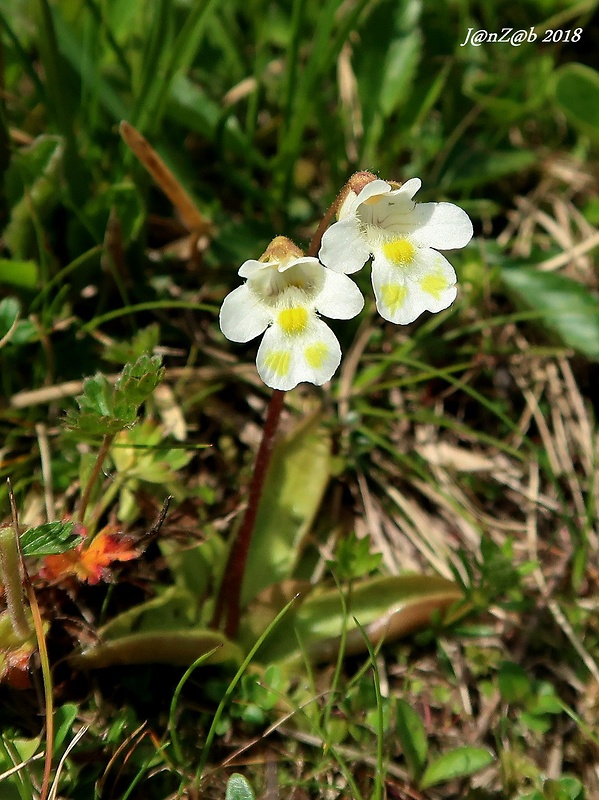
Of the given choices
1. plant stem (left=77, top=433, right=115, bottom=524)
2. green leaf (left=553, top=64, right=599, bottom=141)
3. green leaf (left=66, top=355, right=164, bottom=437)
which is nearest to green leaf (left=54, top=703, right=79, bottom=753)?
plant stem (left=77, top=433, right=115, bottom=524)

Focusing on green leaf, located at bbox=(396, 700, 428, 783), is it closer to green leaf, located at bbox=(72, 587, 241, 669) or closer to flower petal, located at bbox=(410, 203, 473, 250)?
green leaf, located at bbox=(72, 587, 241, 669)

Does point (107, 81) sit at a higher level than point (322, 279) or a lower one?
higher

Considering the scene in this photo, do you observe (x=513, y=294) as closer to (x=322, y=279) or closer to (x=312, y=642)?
(x=322, y=279)

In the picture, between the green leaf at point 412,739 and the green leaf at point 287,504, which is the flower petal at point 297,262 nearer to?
the green leaf at point 287,504

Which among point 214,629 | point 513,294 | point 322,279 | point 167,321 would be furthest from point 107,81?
point 214,629

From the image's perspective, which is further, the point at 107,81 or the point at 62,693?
the point at 107,81

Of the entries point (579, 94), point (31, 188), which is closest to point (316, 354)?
point (31, 188)

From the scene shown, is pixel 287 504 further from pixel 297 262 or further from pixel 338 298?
pixel 297 262

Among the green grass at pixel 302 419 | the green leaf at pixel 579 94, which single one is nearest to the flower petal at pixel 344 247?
the green grass at pixel 302 419
